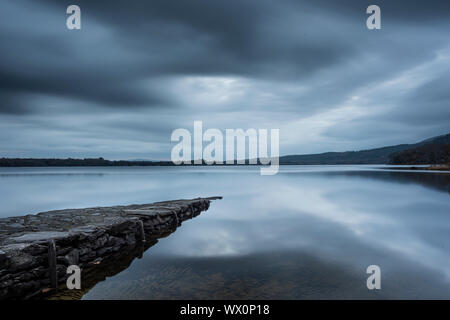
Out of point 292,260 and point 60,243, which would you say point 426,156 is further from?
point 60,243

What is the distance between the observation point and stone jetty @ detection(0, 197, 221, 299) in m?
6.81

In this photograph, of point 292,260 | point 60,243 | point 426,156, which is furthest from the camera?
point 426,156

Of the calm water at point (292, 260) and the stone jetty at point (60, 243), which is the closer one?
the stone jetty at point (60, 243)

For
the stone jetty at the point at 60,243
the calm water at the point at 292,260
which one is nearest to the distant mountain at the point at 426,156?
the calm water at the point at 292,260

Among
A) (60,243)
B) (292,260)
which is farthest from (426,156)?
(60,243)

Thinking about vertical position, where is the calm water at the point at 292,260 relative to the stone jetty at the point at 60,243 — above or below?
below

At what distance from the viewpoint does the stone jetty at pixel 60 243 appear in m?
6.81

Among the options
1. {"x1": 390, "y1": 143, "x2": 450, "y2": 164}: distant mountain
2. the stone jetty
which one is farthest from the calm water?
{"x1": 390, "y1": 143, "x2": 450, "y2": 164}: distant mountain

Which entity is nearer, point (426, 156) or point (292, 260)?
point (292, 260)

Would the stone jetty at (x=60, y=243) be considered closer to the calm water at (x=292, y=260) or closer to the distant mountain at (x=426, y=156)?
the calm water at (x=292, y=260)

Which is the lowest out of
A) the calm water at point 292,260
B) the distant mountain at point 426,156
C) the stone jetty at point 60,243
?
the calm water at point 292,260

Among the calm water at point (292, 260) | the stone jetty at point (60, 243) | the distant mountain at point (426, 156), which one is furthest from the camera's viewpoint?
the distant mountain at point (426, 156)

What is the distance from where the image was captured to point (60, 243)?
829 centimetres
